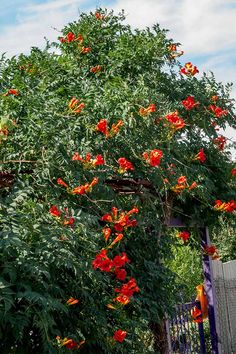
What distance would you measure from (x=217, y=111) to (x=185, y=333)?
114 inches

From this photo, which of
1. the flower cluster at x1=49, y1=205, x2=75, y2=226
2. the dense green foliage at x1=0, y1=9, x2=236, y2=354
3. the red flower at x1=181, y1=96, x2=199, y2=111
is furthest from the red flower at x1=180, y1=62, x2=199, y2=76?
the flower cluster at x1=49, y1=205, x2=75, y2=226

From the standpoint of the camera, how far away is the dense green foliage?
13.4 ft

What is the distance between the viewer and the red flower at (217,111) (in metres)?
7.28

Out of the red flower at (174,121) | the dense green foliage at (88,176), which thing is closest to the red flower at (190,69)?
the dense green foliage at (88,176)

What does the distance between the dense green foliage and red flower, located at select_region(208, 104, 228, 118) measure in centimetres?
9

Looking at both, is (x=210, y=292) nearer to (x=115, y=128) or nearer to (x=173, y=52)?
(x=173, y=52)

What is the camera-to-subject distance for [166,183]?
20.0ft

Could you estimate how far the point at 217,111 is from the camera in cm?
727

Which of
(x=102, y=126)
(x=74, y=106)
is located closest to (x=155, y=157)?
(x=102, y=126)

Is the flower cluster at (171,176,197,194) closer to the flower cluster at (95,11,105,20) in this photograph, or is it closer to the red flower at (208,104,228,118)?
the red flower at (208,104,228,118)

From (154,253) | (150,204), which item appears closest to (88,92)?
(150,204)

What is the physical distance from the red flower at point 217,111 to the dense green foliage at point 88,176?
9 centimetres

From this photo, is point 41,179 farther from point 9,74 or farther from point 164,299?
point 164,299

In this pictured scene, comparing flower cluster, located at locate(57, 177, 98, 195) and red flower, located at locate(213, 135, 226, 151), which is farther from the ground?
red flower, located at locate(213, 135, 226, 151)
